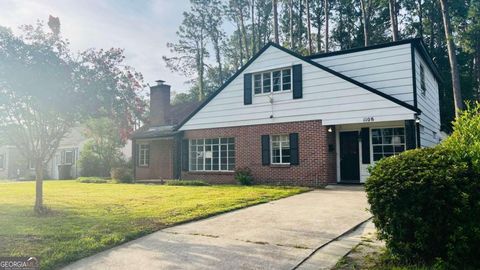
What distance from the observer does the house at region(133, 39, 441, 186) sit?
44.4 ft

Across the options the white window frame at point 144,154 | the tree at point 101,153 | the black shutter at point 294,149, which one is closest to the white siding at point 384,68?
the black shutter at point 294,149

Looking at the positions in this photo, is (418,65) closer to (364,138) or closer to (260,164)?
(364,138)

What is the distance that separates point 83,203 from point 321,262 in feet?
26.3

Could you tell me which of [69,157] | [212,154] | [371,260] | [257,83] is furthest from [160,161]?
[371,260]

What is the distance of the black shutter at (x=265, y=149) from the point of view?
51.5 feet

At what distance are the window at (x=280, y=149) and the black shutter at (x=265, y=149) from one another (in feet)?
0.60

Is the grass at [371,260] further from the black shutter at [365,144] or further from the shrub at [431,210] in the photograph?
the black shutter at [365,144]

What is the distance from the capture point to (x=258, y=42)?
34.8 metres

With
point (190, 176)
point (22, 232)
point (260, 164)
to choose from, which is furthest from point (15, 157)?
point (22, 232)

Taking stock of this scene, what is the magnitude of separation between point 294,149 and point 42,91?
9.77m

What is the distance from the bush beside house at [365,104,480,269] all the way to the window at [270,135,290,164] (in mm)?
10626

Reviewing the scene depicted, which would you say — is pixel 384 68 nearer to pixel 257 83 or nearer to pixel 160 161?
pixel 257 83

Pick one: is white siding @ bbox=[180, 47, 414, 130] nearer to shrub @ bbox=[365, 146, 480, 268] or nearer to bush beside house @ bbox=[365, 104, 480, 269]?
bush beside house @ bbox=[365, 104, 480, 269]

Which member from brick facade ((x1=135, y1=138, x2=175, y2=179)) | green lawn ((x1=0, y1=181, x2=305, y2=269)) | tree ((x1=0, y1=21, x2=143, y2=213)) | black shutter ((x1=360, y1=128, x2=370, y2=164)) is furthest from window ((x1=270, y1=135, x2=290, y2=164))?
tree ((x1=0, y1=21, x2=143, y2=213))
